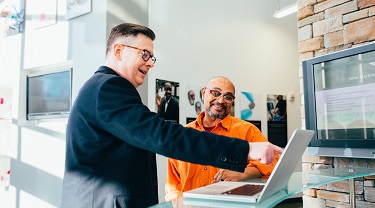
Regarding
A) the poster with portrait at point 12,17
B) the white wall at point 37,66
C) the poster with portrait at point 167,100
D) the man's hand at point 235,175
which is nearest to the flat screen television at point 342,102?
the man's hand at point 235,175

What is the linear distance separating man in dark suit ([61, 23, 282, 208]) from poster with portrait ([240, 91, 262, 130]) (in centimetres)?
424

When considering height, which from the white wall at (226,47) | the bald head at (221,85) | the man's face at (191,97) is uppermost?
the white wall at (226,47)

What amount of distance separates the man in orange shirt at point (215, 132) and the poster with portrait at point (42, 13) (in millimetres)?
2414

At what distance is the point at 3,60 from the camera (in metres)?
4.63

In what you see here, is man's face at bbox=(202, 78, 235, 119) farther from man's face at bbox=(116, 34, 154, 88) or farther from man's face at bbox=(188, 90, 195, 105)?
man's face at bbox=(188, 90, 195, 105)

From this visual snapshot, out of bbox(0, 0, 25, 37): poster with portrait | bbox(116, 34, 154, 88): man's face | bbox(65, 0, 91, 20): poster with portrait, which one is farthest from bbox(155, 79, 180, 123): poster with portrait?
bbox(116, 34, 154, 88): man's face

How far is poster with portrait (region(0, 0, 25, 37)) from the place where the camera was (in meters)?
4.41

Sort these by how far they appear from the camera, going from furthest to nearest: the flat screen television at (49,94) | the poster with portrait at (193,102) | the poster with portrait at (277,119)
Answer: the poster with portrait at (277,119) → the poster with portrait at (193,102) → the flat screen television at (49,94)

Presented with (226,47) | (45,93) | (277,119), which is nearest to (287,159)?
(45,93)

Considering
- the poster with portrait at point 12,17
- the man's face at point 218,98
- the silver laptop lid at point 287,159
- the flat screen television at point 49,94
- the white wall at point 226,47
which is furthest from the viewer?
the white wall at point 226,47

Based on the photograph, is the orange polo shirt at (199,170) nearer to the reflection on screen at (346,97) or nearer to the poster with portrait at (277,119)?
the reflection on screen at (346,97)

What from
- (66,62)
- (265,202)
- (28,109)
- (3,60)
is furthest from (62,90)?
(265,202)

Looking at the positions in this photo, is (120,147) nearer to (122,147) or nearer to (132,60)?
(122,147)

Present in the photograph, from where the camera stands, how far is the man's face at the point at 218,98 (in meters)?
2.41
